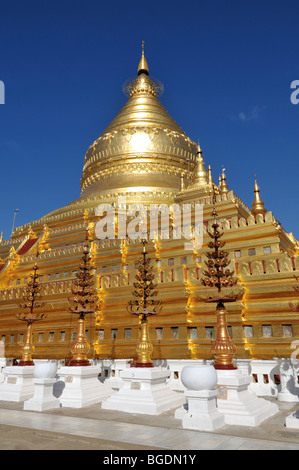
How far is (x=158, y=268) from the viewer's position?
19.8 metres

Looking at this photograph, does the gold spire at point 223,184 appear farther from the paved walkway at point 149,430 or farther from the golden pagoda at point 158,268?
the paved walkway at point 149,430

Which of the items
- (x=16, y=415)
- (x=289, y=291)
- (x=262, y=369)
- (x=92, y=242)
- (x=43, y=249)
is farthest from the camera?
(x=43, y=249)

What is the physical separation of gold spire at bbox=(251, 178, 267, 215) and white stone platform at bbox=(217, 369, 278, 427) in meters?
15.2

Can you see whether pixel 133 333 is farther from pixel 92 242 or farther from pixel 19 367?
pixel 92 242

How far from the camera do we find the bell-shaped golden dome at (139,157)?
31.0 metres

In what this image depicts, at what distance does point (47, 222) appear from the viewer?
1181 inches

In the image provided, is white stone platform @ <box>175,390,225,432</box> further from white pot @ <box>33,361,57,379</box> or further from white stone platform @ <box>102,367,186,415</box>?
white pot @ <box>33,361,57,379</box>

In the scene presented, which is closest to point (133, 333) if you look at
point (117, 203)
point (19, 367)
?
point (19, 367)

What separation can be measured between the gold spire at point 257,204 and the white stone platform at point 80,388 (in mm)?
14976

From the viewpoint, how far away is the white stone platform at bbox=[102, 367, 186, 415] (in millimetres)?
10180

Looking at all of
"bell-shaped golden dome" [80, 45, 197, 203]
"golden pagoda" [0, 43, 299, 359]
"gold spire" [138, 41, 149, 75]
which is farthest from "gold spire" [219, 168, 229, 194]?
"gold spire" [138, 41, 149, 75]

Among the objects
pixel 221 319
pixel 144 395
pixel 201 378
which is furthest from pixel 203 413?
pixel 221 319
